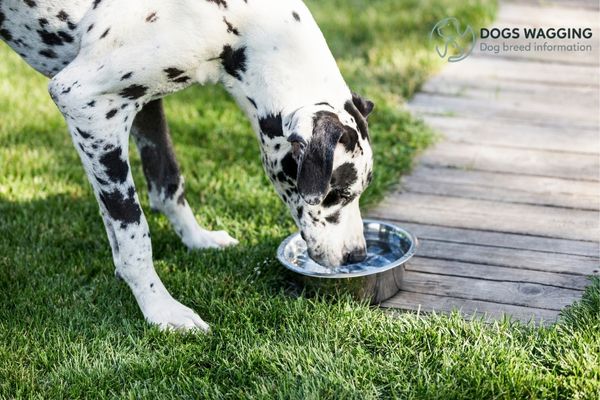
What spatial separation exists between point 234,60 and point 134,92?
0.44m

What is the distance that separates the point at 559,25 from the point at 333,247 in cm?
452

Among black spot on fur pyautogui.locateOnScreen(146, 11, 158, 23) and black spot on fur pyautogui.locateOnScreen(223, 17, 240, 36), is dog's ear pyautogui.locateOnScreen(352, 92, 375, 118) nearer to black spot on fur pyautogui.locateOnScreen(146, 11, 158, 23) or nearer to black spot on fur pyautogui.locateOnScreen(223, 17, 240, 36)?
black spot on fur pyautogui.locateOnScreen(223, 17, 240, 36)

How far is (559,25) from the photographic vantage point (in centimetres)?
777

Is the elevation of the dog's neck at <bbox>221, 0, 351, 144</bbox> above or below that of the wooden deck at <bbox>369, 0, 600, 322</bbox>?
above

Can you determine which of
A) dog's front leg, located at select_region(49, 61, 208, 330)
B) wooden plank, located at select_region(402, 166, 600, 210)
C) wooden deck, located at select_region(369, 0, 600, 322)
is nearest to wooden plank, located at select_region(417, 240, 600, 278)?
wooden deck, located at select_region(369, 0, 600, 322)

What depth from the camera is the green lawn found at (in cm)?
363

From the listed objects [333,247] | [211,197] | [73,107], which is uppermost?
[73,107]

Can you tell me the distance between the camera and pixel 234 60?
12.8ft

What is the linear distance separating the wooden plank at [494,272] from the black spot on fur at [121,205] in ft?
4.71

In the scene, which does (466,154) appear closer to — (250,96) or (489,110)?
(489,110)

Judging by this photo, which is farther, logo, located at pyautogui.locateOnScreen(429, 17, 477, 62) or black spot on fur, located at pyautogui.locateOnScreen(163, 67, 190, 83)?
logo, located at pyautogui.locateOnScreen(429, 17, 477, 62)

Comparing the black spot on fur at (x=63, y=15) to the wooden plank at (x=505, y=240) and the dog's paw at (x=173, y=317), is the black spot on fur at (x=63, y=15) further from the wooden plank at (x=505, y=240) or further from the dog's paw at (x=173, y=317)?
the wooden plank at (x=505, y=240)

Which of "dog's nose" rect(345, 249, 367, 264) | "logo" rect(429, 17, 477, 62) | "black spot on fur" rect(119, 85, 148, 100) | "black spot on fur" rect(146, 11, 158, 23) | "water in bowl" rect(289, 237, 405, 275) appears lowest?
"water in bowl" rect(289, 237, 405, 275)

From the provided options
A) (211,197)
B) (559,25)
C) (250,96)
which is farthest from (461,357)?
(559,25)
